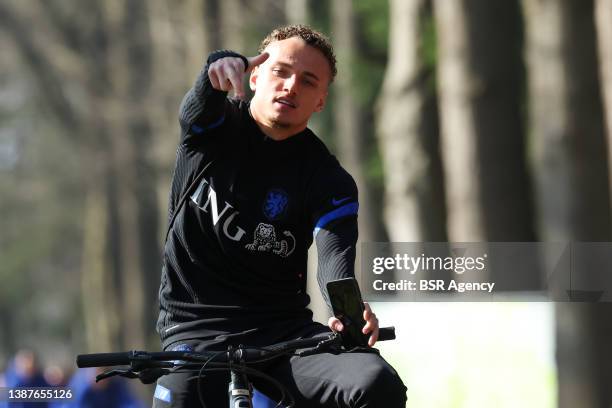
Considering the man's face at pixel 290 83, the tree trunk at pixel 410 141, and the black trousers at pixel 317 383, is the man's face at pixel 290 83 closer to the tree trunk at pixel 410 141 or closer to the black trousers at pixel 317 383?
the black trousers at pixel 317 383

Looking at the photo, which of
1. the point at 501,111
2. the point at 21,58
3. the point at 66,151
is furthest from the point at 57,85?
the point at 501,111

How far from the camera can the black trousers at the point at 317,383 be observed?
4637mm

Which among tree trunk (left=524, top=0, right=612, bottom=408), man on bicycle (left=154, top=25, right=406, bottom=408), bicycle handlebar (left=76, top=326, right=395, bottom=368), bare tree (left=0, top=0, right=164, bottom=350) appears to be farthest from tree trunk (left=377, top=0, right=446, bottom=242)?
bare tree (left=0, top=0, right=164, bottom=350)

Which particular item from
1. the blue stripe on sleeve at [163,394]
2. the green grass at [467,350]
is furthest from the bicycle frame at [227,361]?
the green grass at [467,350]

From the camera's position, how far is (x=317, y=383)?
190 inches

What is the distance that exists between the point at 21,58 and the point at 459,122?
21.5m

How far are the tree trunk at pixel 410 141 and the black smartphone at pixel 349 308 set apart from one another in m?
13.4

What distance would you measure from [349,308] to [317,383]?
1.20 ft

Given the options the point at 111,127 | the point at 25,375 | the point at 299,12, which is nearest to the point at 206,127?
the point at 25,375

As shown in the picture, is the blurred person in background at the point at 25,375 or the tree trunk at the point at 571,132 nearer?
the blurred person in background at the point at 25,375

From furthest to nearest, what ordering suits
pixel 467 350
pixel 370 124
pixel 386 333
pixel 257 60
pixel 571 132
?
pixel 370 124, pixel 571 132, pixel 467 350, pixel 257 60, pixel 386 333

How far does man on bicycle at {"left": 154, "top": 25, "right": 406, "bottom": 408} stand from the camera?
16.9ft

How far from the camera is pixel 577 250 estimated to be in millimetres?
10234

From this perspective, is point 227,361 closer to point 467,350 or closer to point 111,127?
point 467,350
